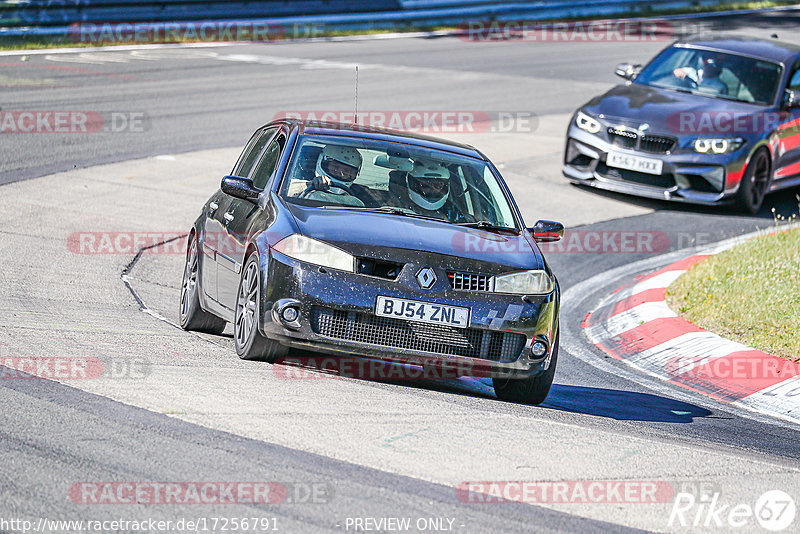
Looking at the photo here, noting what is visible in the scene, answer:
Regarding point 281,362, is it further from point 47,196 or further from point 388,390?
point 47,196

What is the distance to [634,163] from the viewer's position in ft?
44.7

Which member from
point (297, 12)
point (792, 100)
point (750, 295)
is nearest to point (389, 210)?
point (750, 295)

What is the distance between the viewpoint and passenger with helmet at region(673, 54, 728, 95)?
14648mm

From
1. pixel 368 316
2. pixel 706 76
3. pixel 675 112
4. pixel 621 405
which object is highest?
pixel 706 76

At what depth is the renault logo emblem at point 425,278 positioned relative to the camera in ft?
21.0

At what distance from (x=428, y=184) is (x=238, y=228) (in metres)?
1.17

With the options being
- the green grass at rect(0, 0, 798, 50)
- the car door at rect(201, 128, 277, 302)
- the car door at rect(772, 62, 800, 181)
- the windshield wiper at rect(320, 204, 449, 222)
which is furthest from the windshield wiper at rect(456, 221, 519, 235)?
the green grass at rect(0, 0, 798, 50)

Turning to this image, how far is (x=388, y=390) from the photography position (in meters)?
6.39

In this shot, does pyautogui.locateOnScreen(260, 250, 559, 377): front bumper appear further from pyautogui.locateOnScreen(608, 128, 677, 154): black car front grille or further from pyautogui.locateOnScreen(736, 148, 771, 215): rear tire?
pyautogui.locateOnScreen(736, 148, 771, 215): rear tire

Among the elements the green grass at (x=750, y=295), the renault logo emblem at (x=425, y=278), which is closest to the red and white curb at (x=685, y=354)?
the green grass at (x=750, y=295)

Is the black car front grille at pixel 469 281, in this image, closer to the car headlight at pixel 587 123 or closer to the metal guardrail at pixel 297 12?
the car headlight at pixel 587 123

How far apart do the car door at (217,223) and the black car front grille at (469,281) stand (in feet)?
5.48

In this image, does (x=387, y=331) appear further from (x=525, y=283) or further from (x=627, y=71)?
(x=627, y=71)

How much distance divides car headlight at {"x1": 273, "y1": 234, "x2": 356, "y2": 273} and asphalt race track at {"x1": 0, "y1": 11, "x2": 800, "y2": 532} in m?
0.59
